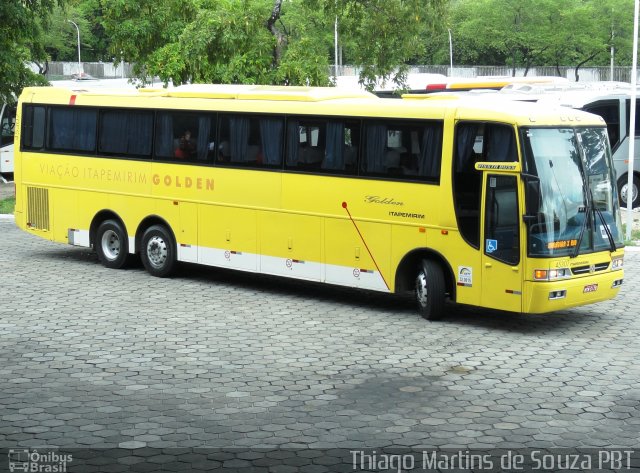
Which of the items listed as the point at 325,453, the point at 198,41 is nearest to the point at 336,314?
the point at 325,453

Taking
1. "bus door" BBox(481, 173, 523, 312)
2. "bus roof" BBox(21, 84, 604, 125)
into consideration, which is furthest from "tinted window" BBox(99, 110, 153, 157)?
"bus door" BBox(481, 173, 523, 312)

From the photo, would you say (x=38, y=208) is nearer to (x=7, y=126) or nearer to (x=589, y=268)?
(x=589, y=268)

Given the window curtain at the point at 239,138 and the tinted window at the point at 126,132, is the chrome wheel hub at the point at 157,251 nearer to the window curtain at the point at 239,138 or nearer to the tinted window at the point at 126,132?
the tinted window at the point at 126,132

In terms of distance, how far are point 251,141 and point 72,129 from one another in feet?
14.0

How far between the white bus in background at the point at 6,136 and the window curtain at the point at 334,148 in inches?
937

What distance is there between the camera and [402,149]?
15117 millimetres

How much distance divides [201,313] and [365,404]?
534cm

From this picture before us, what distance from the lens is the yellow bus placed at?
13.8 m

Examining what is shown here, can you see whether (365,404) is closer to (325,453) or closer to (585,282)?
(325,453)

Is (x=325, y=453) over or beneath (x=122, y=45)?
beneath

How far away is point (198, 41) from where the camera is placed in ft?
87.9

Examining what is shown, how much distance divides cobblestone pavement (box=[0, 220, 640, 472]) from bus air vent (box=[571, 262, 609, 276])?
71cm

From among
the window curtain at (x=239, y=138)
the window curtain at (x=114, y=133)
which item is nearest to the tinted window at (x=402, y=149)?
the window curtain at (x=239, y=138)

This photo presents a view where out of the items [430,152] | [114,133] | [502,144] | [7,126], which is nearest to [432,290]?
[430,152]
